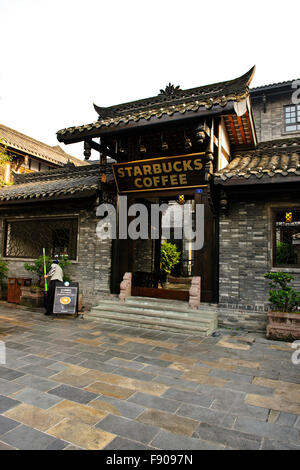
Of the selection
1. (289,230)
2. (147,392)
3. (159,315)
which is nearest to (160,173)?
(289,230)

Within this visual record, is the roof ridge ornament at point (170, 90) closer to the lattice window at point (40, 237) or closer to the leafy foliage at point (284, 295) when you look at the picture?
the lattice window at point (40, 237)

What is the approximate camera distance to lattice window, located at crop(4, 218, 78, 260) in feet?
29.5

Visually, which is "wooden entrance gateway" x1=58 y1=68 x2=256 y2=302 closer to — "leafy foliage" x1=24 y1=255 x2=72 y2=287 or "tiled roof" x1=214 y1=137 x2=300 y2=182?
"tiled roof" x1=214 y1=137 x2=300 y2=182

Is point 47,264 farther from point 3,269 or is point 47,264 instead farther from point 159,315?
point 159,315

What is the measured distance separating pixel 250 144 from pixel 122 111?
389 centimetres

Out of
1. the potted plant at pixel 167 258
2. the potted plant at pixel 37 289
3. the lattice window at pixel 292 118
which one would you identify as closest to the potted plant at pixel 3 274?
the potted plant at pixel 37 289

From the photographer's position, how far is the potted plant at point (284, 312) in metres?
5.71

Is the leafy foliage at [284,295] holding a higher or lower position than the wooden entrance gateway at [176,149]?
lower

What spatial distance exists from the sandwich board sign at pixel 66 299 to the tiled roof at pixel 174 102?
3643mm

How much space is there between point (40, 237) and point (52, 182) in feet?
8.29

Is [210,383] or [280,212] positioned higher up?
[280,212]

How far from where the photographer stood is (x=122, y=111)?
30.0 feet
